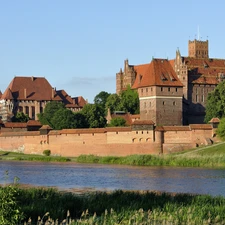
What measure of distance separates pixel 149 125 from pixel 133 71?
2488 centimetres

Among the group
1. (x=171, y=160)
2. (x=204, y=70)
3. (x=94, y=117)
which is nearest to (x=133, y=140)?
(x=171, y=160)

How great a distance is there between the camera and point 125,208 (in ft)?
53.1

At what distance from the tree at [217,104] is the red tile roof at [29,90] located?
35660 millimetres

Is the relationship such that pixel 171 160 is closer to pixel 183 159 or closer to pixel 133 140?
pixel 183 159

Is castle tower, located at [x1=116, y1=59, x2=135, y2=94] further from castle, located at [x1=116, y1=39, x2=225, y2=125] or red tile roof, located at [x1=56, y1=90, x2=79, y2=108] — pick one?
red tile roof, located at [x1=56, y1=90, x2=79, y2=108]

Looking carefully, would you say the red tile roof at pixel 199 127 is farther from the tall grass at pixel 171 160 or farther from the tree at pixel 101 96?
the tree at pixel 101 96

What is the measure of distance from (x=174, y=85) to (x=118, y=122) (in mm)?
6721

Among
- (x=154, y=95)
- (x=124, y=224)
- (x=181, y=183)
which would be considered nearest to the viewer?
(x=124, y=224)

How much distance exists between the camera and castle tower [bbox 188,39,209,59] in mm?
88438

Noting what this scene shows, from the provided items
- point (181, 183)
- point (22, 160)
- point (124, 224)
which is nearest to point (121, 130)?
point (22, 160)

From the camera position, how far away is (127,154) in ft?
155

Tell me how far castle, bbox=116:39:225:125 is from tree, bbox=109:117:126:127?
2.21m

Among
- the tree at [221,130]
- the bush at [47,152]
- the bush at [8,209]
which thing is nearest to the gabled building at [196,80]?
the bush at [47,152]

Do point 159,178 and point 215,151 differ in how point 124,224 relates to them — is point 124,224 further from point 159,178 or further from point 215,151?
point 215,151
